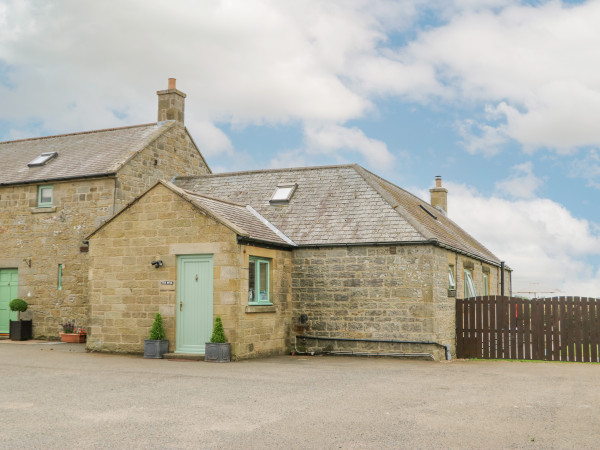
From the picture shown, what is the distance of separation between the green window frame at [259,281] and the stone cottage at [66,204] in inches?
251

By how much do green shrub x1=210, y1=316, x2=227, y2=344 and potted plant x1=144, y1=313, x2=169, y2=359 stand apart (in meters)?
1.47

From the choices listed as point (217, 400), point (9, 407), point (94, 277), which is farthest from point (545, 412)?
point (94, 277)

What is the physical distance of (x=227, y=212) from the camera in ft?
53.9

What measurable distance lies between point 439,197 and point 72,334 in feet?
64.8

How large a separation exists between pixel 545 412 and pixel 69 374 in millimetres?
8748

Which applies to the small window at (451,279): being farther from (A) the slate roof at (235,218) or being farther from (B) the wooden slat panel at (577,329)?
(A) the slate roof at (235,218)

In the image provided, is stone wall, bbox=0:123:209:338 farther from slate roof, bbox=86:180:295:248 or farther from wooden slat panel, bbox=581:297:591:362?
wooden slat panel, bbox=581:297:591:362

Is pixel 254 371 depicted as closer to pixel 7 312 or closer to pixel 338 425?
pixel 338 425

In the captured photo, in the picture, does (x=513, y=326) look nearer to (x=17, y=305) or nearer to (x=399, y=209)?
(x=399, y=209)

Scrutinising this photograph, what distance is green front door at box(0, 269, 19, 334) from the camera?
71.6 ft

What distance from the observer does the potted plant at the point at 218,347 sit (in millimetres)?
14523

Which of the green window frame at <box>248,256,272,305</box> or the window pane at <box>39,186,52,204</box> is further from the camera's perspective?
the window pane at <box>39,186,52,204</box>

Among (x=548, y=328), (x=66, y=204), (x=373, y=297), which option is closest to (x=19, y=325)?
(x=66, y=204)

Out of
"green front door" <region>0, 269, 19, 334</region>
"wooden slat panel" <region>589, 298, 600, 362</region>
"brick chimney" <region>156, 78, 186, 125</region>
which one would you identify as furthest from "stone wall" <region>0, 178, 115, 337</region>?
"wooden slat panel" <region>589, 298, 600, 362</region>
